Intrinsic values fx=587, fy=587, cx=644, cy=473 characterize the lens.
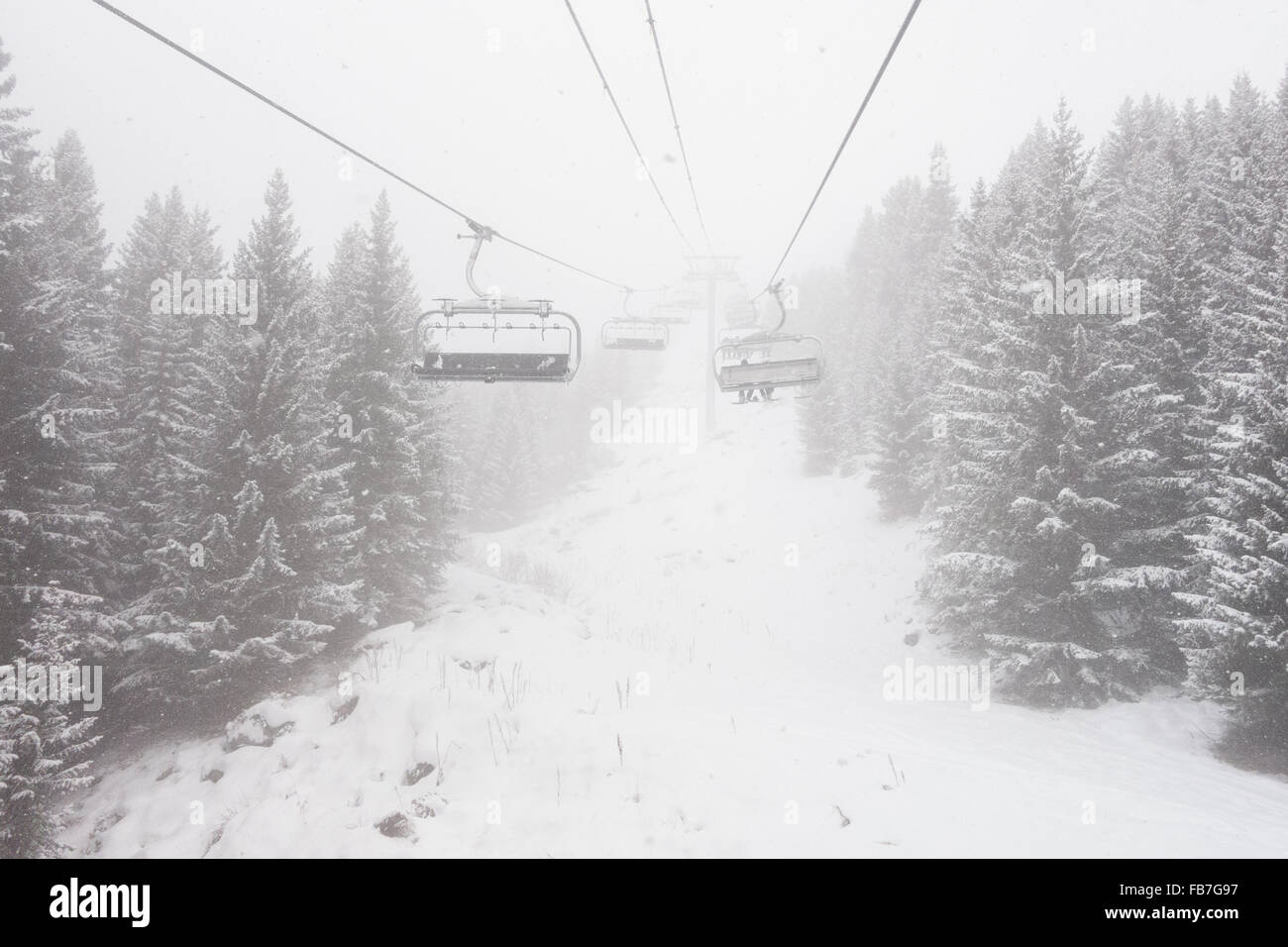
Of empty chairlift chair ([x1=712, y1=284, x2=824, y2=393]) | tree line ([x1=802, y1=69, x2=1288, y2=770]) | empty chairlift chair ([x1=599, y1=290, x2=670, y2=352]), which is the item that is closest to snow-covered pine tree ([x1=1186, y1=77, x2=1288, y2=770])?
tree line ([x1=802, y1=69, x2=1288, y2=770])

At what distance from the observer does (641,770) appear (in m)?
7.61

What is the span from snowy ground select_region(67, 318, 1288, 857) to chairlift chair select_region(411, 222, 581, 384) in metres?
5.36

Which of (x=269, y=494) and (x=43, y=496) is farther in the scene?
(x=269, y=494)

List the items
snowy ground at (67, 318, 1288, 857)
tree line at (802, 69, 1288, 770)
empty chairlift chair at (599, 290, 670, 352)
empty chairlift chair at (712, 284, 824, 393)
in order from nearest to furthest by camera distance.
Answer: snowy ground at (67, 318, 1288, 857)
tree line at (802, 69, 1288, 770)
empty chairlift chair at (712, 284, 824, 393)
empty chairlift chair at (599, 290, 670, 352)

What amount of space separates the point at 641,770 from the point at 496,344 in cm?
645

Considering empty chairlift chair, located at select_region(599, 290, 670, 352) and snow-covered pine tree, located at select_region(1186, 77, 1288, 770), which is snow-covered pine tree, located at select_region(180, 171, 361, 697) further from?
snow-covered pine tree, located at select_region(1186, 77, 1288, 770)

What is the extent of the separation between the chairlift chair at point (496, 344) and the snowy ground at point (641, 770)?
5.36 metres

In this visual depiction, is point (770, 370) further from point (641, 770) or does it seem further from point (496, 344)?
point (641, 770)

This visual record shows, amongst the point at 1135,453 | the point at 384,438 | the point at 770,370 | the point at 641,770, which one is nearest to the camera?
the point at 641,770

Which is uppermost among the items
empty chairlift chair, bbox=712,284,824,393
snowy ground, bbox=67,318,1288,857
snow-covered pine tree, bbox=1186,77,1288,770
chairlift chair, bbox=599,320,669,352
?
chairlift chair, bbox=599,320,669,352

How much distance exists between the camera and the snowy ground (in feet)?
20.8

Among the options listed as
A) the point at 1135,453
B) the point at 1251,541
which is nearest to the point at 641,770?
the point at 1251,541
